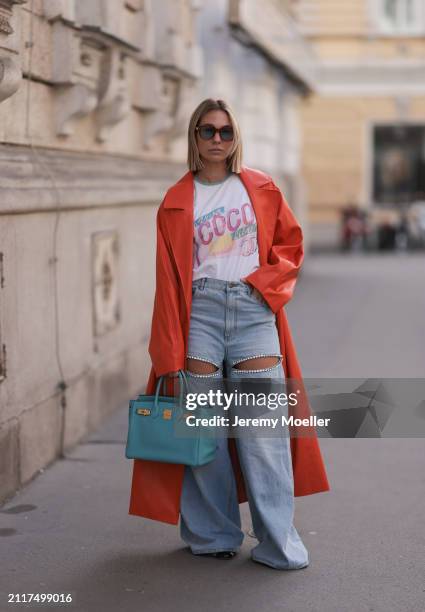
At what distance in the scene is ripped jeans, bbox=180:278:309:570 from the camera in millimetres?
4805

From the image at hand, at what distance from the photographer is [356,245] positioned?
27.9 meters

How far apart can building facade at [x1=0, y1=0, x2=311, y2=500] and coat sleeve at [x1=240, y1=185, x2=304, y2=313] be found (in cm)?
166

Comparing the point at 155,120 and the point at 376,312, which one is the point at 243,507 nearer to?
the point at 155,120

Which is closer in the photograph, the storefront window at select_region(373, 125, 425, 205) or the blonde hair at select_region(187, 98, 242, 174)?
the blonde hair at select_region(187, 98, 242, 174)

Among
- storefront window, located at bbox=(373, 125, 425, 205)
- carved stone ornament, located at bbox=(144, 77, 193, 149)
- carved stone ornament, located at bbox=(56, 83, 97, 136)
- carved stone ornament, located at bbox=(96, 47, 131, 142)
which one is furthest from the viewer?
storefront window, located at bbox=(373, 125, 425, 205)

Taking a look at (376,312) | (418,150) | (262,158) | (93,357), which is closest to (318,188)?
(418,150)

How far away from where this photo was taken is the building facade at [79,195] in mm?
6133

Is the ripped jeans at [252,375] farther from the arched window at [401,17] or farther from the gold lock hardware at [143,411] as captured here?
the arched window at [401,17]

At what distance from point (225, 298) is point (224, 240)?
238 mm

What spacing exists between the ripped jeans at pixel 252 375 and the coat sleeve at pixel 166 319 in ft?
0.24

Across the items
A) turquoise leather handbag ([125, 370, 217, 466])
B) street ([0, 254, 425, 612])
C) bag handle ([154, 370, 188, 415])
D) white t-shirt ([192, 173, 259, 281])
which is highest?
white t-shirt ([192, 173, 259, 281])

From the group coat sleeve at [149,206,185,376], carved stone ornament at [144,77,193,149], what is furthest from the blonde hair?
carved stone ornament at [144,77,193,149]

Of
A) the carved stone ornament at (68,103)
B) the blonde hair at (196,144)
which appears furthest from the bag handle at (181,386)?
the carved stone ornament at (68,103)

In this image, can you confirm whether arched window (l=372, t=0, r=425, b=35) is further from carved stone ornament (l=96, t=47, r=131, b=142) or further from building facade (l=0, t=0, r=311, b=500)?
carved stone ornament (l=96, t=47, r=131, b=142)
